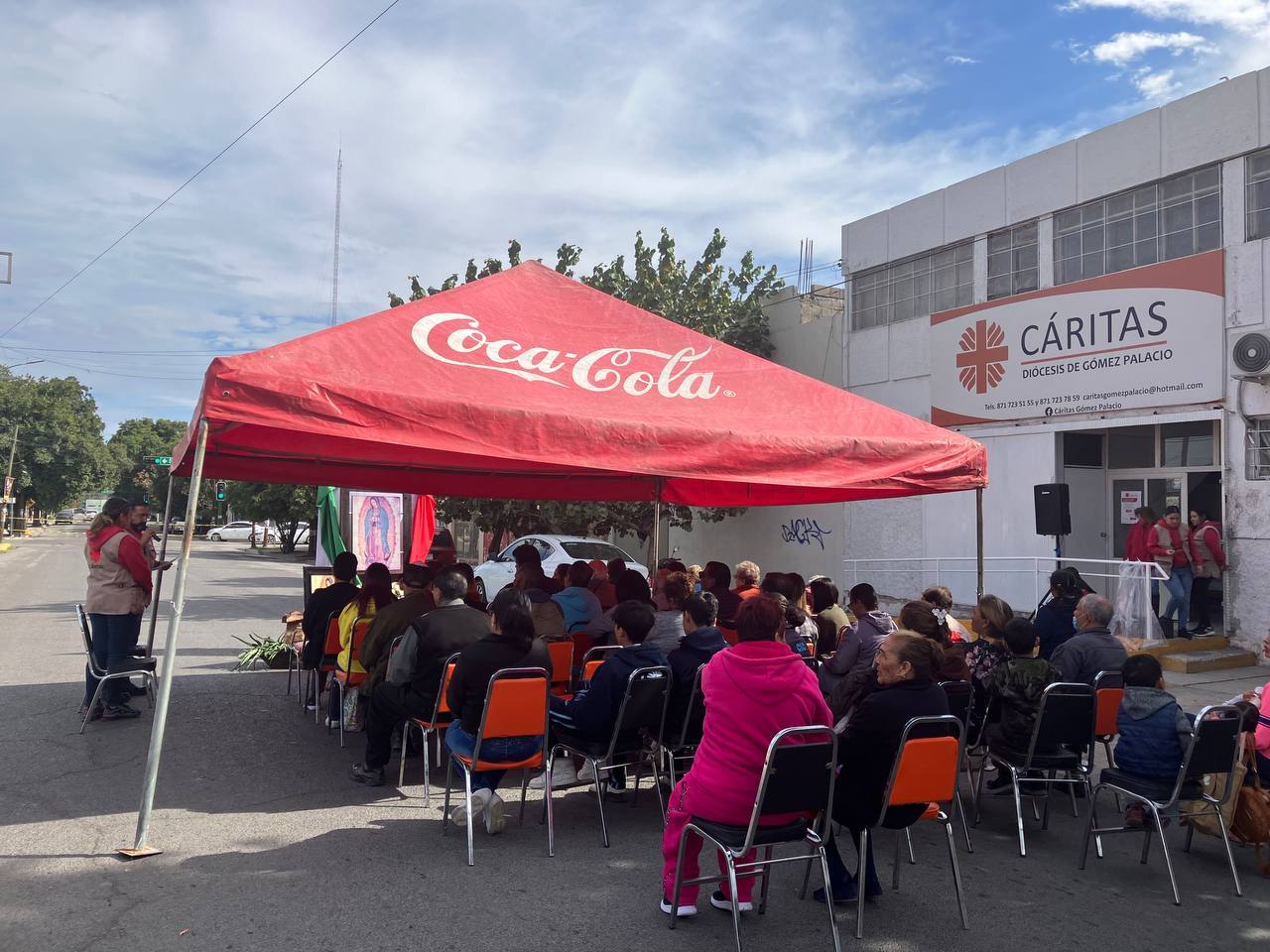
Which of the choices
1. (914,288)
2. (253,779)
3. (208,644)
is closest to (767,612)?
(253,779)

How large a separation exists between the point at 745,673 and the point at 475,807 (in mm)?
2025

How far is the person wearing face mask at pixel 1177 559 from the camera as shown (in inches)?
449

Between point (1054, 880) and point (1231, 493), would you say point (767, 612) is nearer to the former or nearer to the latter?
point (1054, 880)

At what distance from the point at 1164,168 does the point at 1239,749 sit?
10.5 meters

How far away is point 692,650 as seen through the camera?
505 cm

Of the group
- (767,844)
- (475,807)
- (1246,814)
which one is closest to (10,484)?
(475,807)

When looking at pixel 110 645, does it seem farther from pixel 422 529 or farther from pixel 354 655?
pixel 422 529

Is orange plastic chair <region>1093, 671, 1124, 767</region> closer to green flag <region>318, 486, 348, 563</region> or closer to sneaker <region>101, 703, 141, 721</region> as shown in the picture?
sneaker <region>101, 703, 141, 721</region>

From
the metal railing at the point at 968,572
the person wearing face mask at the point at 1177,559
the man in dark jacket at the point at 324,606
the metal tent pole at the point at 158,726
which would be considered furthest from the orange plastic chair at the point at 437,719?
the person wearing face mask at the point at 1177,559

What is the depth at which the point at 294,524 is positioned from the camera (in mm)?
44875

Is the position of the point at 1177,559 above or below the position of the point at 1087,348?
below

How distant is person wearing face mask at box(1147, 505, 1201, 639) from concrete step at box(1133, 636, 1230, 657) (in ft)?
0.56

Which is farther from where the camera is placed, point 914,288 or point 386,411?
point 914,288

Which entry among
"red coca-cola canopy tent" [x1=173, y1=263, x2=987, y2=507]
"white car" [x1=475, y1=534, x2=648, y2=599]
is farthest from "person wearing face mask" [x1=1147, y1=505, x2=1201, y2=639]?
"white car" [x1=475, y1=534, x2=648, y2=599]
